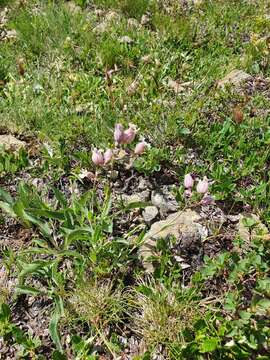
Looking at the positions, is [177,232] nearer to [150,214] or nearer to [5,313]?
[150,214]

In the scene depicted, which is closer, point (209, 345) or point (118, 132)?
point (209, 345)

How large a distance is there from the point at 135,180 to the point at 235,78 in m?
1.38

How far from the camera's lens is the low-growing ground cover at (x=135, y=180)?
83.2 inches

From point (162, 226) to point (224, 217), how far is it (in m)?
0.41

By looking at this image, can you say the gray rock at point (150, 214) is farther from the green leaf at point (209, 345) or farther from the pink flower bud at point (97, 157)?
the green leaf at point (209, 345)

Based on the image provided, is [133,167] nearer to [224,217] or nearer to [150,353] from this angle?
[224,217]

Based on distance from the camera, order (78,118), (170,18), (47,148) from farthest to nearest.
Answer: (170,18) < (78,118) < (47,148)

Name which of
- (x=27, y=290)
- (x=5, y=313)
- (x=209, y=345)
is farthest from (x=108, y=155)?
(x=209, y=345)

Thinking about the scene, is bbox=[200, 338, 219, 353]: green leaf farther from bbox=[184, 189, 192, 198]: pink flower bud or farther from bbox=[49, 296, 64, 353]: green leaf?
bbox=[184, 189, 192, 198]: pink flower bud

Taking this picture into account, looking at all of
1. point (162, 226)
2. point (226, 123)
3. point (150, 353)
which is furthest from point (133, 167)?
point (150, 353)

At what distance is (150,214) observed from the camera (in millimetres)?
2582

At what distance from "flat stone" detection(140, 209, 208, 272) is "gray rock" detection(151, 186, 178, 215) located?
0.08 metres

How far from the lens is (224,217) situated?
8.62 feet

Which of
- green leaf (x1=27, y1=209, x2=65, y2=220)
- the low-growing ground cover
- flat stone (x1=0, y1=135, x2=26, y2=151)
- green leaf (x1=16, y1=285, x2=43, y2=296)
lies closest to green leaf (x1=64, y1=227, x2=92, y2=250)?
the low-growing ground cover
